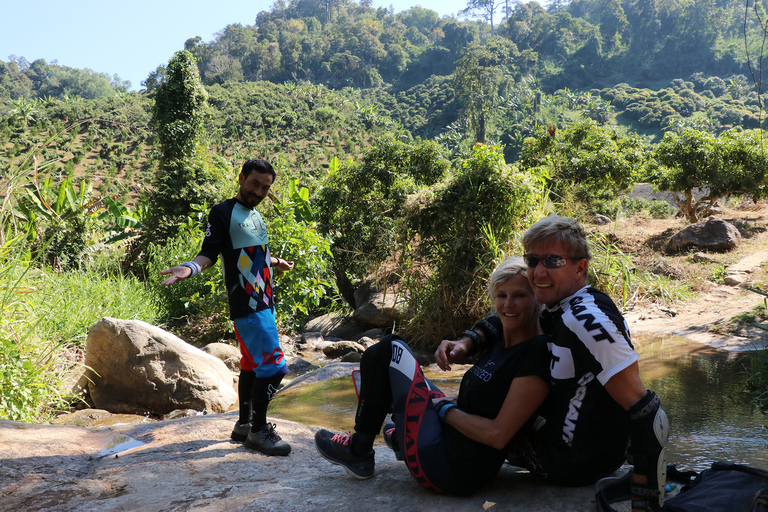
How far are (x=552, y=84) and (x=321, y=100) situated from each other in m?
33.6

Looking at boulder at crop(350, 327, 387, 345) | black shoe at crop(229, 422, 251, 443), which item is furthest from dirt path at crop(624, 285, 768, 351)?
black shoe at crop(229, 422, 251, 443)

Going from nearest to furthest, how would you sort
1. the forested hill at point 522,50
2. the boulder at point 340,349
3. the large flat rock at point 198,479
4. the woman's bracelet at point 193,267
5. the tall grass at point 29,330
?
the large flat rock at point 198,479 → the woman's bracelet at point 193,267 → the tall grass at point 29,330 → the boulder at point 340,349 → the forested hill at point 522,50

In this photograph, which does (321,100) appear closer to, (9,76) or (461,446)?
(9,76)

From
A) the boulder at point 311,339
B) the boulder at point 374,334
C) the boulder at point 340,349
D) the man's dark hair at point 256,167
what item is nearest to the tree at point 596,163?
the boulder at point 374,334

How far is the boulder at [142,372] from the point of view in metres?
5.05

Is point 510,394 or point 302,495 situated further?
point 302,495

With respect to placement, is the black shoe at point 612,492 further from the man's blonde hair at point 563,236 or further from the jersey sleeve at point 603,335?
the man's blonde hair at point 563,236

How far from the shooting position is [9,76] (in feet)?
202

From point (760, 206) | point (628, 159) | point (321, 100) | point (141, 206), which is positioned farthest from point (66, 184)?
point (321, 100)

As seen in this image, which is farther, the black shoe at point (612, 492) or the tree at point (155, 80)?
the tree at point (155, 80)

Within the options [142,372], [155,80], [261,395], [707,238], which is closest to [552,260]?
[261,395]

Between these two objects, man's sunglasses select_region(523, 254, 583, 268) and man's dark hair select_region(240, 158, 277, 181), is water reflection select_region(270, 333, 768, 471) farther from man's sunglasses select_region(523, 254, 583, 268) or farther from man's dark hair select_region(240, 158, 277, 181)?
man's dark hair select_region(240, 158, 277, 181)

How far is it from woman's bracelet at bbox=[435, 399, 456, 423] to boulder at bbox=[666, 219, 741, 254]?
38.5 feet

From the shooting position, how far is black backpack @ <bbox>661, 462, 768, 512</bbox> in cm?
164
